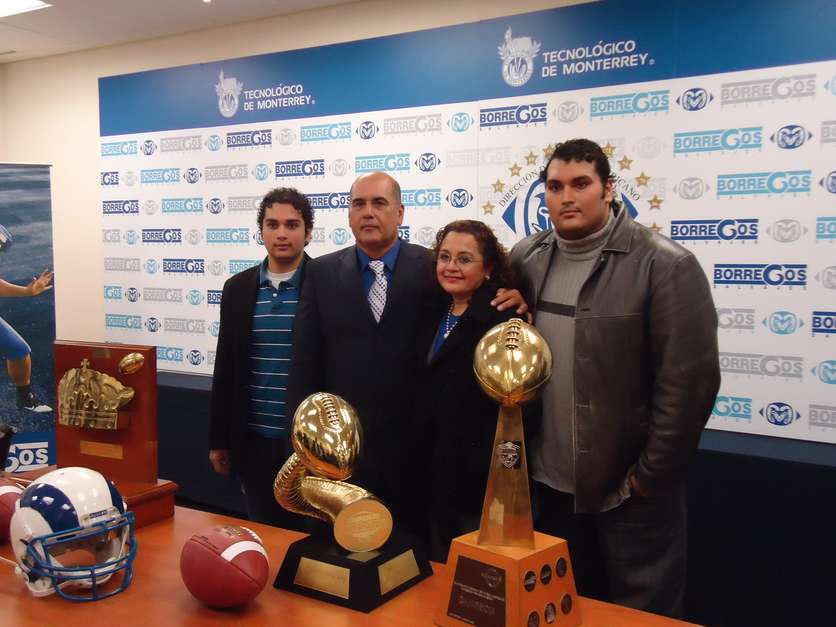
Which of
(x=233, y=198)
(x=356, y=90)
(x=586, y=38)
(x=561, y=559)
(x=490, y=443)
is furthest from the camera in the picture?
(x=233, y=198)

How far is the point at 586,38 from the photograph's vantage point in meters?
3.50

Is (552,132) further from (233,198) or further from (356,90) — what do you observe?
(233,198)

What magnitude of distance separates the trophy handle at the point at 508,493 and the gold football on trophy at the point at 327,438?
26cm

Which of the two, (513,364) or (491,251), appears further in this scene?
(491,251)

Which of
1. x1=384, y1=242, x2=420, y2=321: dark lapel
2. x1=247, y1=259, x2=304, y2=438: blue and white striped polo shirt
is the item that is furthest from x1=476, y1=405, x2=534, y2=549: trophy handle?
x1=247, y1=259, x2=304, y2=438: blue and white striped polo shirt

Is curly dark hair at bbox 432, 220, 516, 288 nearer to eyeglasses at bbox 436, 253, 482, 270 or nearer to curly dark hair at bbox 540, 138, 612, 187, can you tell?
eyeglasses at bbox 436, 253, 482, 270

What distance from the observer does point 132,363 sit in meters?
1.79

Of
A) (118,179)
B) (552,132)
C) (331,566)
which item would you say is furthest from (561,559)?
(118,179)

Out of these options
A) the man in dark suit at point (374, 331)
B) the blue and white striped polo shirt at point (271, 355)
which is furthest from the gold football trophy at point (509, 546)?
the blue and white striped polo shirt at point (271, 355)

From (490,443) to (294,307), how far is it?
34.3 inches

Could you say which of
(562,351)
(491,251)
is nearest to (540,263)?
(491,251)

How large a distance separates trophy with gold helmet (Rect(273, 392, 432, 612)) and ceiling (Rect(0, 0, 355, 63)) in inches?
145

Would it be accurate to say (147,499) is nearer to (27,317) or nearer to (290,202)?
(290,202)

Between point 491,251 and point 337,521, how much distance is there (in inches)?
38.8
